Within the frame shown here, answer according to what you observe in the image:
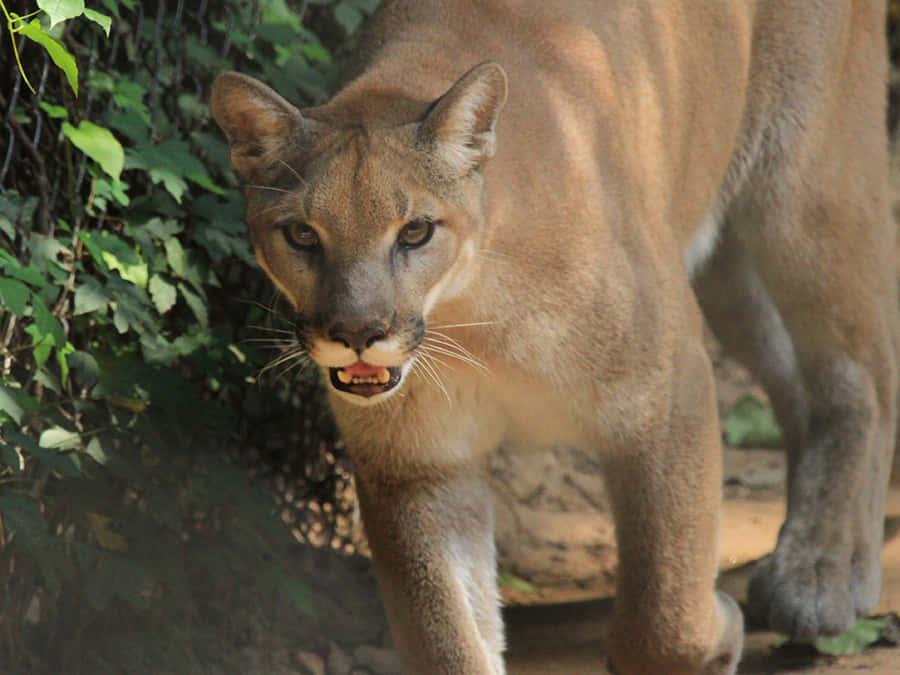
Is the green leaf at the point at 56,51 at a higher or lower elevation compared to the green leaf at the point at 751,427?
higher

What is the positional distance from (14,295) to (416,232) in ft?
2.64

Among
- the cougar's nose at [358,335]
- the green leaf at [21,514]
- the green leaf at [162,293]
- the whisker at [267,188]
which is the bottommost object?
the green leaf at [21,514]

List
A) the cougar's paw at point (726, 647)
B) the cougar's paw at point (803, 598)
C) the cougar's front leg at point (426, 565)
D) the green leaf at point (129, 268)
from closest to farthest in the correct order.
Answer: the cougar's front leg at point (426, 565), the green leaf at point (129, 268), the cougar's paw at point (726, 647), the cougar's paw at point (803, 598)

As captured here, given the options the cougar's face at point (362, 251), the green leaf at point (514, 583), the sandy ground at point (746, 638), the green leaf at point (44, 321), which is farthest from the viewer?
the green leaf at point (514, 583)

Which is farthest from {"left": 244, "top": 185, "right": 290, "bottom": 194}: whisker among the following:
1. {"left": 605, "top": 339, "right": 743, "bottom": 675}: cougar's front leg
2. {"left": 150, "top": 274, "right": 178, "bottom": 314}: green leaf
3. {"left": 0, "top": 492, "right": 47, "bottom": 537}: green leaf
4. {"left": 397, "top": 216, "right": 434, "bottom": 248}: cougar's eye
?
{"left": 605, "top": 339, "right": 743, "bottom": 675}: cougar's front leg

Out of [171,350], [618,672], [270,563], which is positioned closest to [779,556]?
[618,672]

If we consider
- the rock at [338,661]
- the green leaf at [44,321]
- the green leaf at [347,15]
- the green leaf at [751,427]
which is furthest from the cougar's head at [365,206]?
the green leaf at [751,427]

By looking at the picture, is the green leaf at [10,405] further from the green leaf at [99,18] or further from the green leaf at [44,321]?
the green leaf at [99,18]

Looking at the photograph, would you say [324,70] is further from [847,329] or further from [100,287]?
[847,329]

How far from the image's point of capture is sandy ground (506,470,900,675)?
3.71 meters

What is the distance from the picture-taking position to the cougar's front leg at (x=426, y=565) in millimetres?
3012

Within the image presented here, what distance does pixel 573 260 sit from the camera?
287cm

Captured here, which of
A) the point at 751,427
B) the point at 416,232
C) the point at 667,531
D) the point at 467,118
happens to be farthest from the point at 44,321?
the point at 751,427

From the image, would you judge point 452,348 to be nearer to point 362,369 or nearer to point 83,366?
point 362,369
